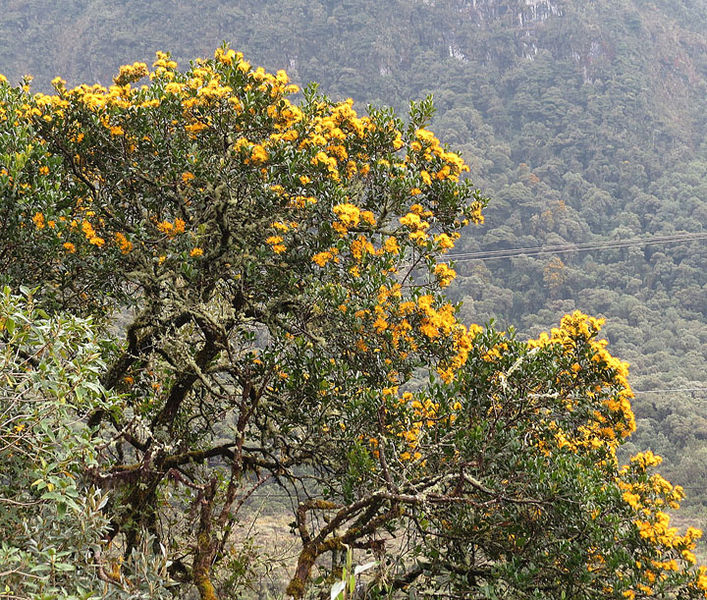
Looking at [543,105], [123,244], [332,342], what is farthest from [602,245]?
[123,244]

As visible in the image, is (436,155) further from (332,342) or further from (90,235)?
(90,235)

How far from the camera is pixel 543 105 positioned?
8575 centimetres

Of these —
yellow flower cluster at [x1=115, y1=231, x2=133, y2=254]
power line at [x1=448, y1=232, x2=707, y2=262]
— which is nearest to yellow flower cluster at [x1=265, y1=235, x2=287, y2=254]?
yellow flower cluster at [x1=115, y1=231, x2=133, y2=254]

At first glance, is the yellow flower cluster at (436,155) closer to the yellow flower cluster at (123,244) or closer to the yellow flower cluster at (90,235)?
the yellow flower cluster at (123,244)

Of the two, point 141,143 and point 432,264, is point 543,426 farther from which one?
point 141,143

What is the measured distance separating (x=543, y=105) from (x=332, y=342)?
86.7 meters

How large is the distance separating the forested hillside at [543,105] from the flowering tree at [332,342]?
2939cm

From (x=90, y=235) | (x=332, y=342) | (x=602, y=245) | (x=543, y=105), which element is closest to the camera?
(x=332, y=342)

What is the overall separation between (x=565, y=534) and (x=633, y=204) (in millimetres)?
68393

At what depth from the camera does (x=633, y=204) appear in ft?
222

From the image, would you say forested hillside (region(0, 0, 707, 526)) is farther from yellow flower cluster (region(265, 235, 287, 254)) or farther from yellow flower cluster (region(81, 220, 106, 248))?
yellow flower cluster (region(81, 220, 106, 248))

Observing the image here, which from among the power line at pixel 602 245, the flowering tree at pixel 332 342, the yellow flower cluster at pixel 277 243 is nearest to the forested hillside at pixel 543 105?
the power line at pixel 602 245

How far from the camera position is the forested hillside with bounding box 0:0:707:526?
51.1 m

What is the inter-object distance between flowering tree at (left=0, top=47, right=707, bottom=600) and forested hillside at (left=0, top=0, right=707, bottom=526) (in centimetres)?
2939
